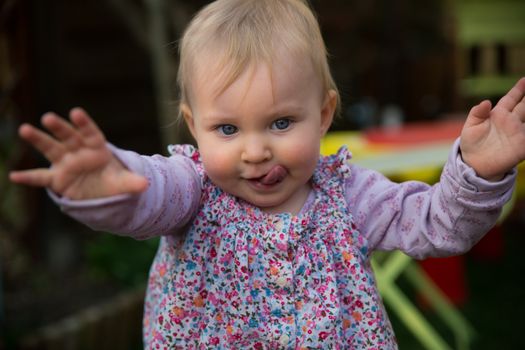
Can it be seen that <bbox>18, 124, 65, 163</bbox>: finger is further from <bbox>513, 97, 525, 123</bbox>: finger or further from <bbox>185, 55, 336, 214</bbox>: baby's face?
<bbox>513, 97, 525, 123</bbox>: finger

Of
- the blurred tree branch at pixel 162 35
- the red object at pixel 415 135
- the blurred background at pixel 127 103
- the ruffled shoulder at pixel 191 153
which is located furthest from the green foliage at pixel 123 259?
the ruffled shoulder at pixel 191 153

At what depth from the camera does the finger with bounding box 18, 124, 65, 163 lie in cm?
117

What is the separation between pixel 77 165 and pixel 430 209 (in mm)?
727

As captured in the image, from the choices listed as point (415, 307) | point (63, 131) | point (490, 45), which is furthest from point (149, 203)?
point (490, 45)

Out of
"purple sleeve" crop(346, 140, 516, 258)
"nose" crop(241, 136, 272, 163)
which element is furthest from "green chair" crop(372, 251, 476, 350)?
"nose" crop(241, 136, 272, 163)

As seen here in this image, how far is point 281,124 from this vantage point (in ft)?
4.90

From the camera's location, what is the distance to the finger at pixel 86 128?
3.89 feet

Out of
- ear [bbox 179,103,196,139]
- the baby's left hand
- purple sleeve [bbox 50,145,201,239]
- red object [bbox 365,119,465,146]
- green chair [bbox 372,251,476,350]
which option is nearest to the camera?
purple sleeve [bbox 50,145,201,239]

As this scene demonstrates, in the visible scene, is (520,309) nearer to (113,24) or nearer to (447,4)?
(113,24)

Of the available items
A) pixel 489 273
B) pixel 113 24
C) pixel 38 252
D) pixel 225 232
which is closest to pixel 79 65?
pixel 113 24

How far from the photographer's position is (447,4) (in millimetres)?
7238

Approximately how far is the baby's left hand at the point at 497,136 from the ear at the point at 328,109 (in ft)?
1.00

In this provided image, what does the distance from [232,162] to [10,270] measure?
3032 mm

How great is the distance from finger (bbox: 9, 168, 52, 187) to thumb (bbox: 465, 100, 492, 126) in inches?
31.1
